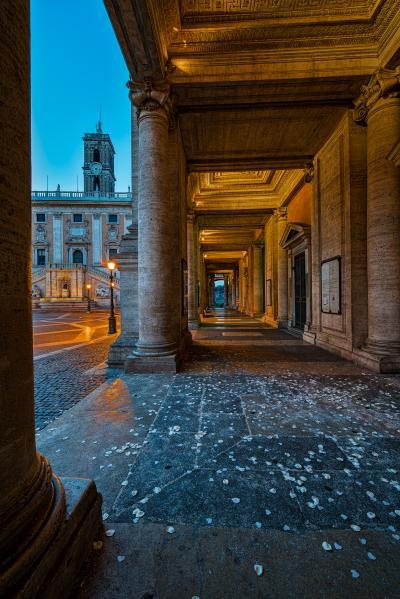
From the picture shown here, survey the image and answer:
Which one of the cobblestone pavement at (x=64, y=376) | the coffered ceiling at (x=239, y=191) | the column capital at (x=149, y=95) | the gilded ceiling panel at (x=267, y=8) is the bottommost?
the cobblestone pavement at (x=64, y=376)

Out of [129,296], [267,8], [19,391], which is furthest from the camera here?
[129,296]

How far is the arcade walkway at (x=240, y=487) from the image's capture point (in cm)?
150

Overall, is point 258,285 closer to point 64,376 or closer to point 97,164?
point 64,376

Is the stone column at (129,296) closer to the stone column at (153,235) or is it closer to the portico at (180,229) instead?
the portico at (180,229)

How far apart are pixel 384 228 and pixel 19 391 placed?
728cm

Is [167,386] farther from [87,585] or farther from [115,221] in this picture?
[115,221]

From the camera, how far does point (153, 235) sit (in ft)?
19.8

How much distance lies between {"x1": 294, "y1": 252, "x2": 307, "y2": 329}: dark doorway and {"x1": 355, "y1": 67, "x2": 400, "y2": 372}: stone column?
5.79 metres

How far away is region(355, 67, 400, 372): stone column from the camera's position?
234 inches

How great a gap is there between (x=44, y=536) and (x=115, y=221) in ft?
177

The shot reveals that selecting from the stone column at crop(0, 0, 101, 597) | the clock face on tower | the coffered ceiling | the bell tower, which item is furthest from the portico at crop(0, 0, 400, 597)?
the clock face on tower

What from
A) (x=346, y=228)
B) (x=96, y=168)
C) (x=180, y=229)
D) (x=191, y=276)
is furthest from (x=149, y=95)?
(x=96, y=168)

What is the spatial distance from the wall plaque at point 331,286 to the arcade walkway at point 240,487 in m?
3.67

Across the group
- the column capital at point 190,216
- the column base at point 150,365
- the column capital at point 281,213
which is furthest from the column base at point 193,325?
the column base at point 150,365
